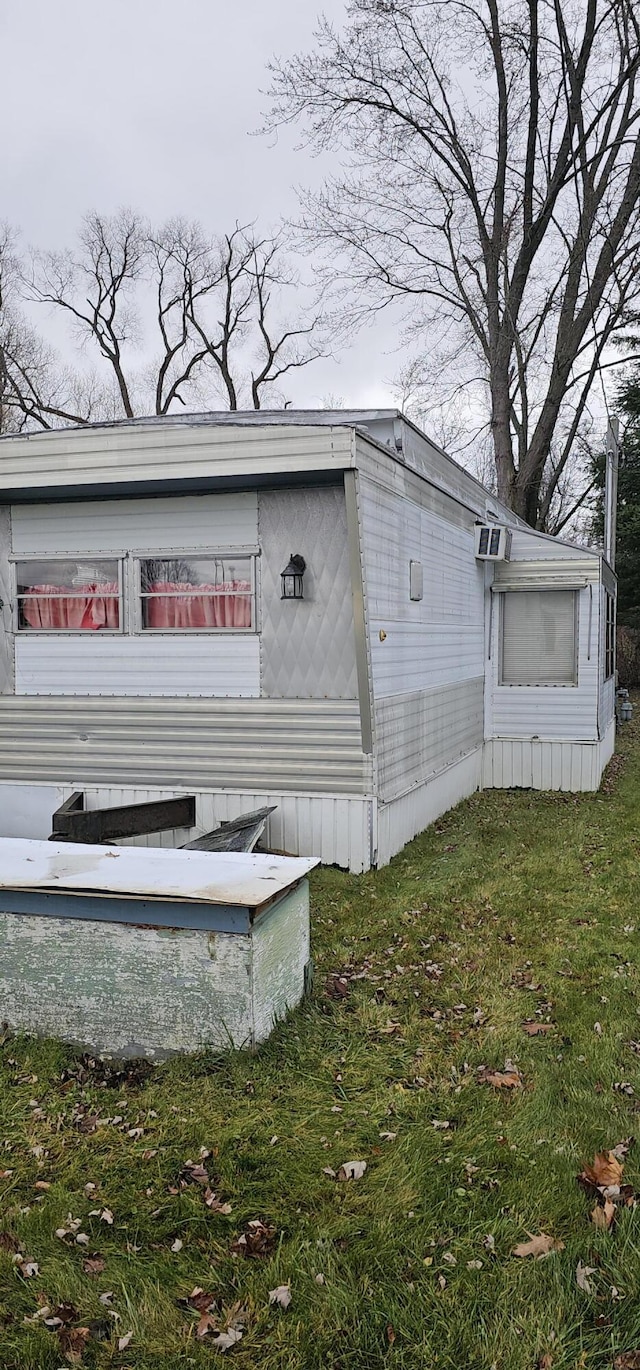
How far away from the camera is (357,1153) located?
3051 millimetres

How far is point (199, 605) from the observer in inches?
267

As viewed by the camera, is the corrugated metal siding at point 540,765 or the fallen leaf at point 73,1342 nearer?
the fallen leaf at point 73,1342

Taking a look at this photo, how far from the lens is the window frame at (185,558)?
21.7ft

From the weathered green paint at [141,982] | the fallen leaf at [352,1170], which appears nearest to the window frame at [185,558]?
the weathered green paint at [141,982]

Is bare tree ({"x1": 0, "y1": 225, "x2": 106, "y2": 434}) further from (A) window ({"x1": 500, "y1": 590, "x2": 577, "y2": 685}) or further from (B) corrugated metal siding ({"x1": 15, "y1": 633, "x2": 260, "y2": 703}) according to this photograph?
(B) corrugated metal siding ({"x1": 15, "y1": 633, "x2": 260, "y2": 703})

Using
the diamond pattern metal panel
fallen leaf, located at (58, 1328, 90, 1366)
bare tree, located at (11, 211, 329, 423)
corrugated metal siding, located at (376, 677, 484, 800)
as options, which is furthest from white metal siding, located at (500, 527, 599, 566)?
bare tree, located at (11, 211, 329, 423)

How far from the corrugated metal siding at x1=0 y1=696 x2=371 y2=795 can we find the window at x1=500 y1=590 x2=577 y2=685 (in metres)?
4.89

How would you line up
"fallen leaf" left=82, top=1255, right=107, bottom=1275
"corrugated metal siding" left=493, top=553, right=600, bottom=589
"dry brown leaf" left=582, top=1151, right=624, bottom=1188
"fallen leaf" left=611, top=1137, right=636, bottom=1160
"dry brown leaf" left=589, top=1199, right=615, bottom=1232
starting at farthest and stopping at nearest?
"corrugated metal siding" left=493, top=553, right=600, bottom=589
"fallen leaf" left=611, top=1137, right=636, bottom=1160
"dry brown leaf" left=582, top=1151, right=624, bottom=1188
"dry brown leaf" left=589, top=1199, right=615, bottom=1232
"fallen leaf" left=82, top=1255, right=107, bottom=1275

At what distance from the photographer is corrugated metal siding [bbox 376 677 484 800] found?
22.2 feet

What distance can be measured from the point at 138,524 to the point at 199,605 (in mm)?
787

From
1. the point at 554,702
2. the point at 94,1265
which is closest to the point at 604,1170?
the point at 94,1265

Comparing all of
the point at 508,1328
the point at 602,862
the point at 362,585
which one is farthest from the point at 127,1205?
the point at 602,862

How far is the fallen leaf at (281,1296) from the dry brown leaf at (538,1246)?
662 millimetres

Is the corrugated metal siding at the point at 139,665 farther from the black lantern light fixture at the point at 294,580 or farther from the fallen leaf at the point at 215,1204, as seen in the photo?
the fallen leaf at the point at 215,1204
